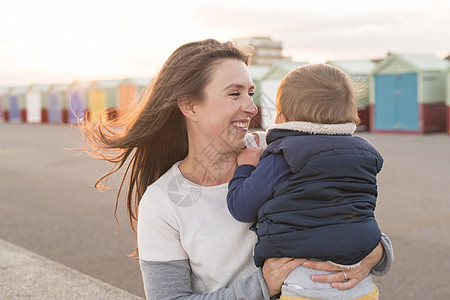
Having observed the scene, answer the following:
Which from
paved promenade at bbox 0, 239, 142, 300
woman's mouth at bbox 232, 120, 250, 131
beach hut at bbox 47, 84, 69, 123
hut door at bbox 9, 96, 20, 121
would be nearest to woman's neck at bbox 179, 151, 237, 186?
woman's mouth at bbox 232, 120, 250, 131

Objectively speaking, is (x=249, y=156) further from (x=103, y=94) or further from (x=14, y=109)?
(x=14, y=109)

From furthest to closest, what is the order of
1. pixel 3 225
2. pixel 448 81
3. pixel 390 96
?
pixel 390 96 → pixel 448 81 → pixel 3 225

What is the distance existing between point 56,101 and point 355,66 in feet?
78.7

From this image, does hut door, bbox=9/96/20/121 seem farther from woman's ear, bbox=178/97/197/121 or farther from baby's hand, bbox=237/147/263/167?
baby's hand, bbox=237/147/263/167

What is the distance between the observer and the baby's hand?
2129mm

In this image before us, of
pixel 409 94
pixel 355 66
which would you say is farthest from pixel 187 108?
pixel 355 66

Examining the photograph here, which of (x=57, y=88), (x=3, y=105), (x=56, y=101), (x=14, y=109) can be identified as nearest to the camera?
(x=56, y=101)

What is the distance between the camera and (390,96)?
20.6m

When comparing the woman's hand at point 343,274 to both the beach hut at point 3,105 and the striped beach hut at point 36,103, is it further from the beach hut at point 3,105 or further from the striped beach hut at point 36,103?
the beach hut at point 3,105

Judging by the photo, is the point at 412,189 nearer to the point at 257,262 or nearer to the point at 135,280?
the point at 135,280

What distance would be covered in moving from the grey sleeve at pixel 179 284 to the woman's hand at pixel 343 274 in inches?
7.2

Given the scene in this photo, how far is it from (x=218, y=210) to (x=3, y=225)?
5786 mm

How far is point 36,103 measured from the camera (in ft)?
138

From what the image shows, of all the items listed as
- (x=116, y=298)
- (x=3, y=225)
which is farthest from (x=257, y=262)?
(x=3, y=225)
